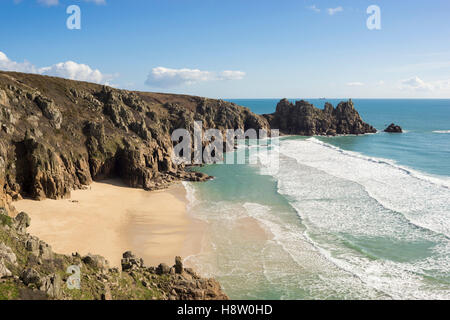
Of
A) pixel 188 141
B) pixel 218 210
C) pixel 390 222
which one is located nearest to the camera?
pixel 390 222

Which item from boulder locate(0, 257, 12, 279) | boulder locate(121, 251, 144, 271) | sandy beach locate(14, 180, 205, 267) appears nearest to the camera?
boulder locate(0, 257, 12, 279)

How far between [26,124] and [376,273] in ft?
141

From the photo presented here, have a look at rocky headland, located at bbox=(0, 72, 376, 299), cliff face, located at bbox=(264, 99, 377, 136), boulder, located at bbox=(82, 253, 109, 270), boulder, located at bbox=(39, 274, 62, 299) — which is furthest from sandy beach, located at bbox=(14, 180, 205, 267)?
cliff face, located at bbox=(264, 99, 377, 136)

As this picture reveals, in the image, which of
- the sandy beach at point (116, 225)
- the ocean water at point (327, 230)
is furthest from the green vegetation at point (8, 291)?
the ocean water at point (327, 230)

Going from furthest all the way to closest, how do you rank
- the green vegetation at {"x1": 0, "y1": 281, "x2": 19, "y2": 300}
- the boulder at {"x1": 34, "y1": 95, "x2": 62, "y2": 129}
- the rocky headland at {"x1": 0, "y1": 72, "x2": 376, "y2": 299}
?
the boulder at {"x1": 34, "y1": 95, "x2": 62, "y2": 129}, the rocky headland at {"x1": 0, "y1": 72, "x2": 376, "y2": 299}, the green vegetation at {"x1": 0, "y1": 281, "x2": 19, "y2": 300}

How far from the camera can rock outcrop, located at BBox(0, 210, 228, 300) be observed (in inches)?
533

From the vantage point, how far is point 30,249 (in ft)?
54.5

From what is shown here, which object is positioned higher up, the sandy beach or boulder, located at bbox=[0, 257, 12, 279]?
boulder, located at bbox=[0, 257, 12, 279]

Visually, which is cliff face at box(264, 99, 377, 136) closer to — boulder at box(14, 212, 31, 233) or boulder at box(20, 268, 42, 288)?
boulder at box(14, 212, 31, 233)

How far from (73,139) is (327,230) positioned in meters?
36.5

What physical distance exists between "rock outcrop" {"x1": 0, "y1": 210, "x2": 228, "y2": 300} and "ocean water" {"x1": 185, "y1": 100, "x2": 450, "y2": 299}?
4.89 meters

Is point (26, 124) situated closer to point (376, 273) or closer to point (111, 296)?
point (111, 296)

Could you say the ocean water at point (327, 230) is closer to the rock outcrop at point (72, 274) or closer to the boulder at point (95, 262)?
the rock outcrop at point (72, 274)
